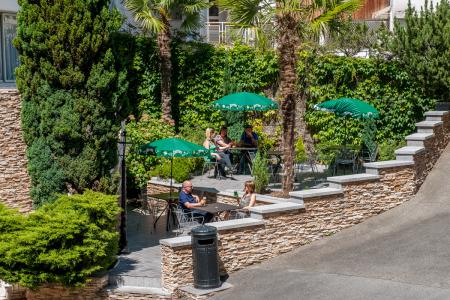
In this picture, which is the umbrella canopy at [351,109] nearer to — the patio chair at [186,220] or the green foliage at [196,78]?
the green foliage at [196,78]

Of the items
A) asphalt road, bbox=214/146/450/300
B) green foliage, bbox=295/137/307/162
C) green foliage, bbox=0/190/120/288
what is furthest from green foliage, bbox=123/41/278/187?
green foliage, bbox=0/190/120/288

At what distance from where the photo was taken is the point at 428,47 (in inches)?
854

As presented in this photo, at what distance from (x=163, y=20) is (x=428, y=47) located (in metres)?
8.11

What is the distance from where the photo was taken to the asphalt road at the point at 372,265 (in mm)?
13469

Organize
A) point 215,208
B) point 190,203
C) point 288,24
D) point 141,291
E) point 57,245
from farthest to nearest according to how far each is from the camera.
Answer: point 288,24, point 190,203, point 215,208, point 141,291, point 57,245

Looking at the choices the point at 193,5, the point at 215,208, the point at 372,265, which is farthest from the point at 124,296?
the point at 193,5

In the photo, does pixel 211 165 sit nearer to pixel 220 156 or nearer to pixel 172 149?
pixel 220 156

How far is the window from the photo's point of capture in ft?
72.4

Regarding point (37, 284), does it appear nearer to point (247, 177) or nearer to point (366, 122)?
point (247, 177)

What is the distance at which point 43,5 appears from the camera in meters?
16.9

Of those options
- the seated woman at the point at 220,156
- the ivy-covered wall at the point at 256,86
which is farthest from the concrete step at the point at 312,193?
the ivy-covered wall at the point at 256,86

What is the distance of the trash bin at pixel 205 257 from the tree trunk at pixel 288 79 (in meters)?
4.62

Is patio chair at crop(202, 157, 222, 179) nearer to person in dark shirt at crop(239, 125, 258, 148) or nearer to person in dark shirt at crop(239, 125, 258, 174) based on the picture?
person in dark shirt at crop(239, 125, 258, 174)

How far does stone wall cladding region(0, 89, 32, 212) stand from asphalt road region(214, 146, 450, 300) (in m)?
6.17
